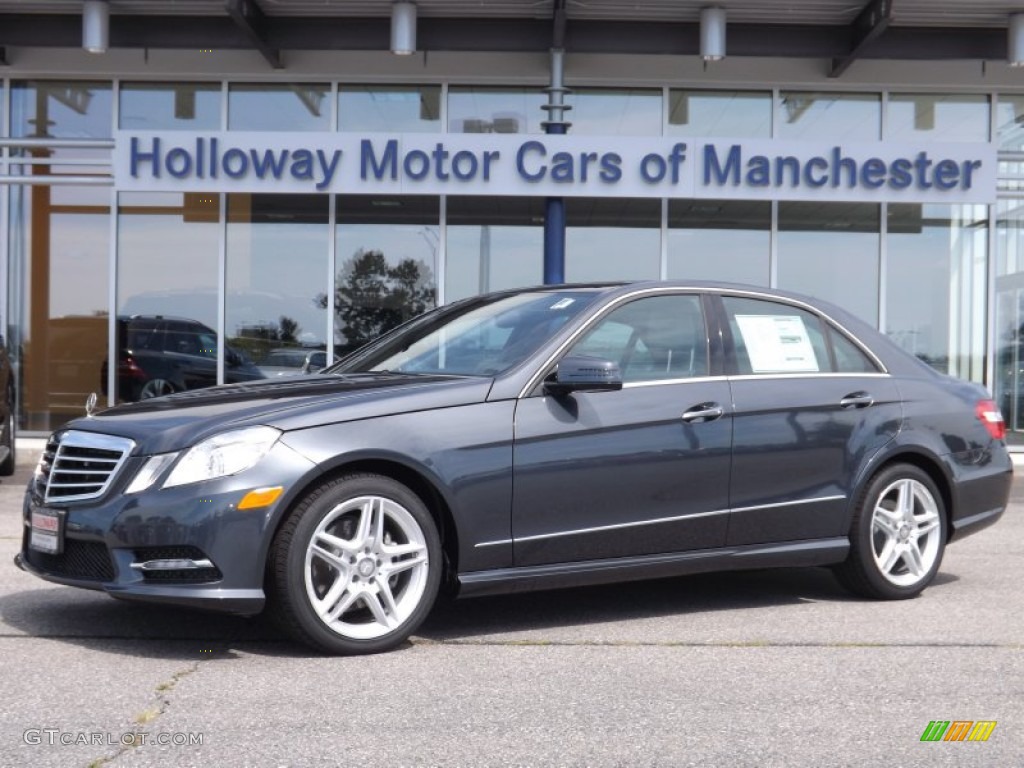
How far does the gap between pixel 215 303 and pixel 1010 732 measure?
41.5 ft

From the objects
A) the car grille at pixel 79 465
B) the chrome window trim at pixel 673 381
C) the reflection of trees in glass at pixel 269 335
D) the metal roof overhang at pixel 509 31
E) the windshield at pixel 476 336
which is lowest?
the car grille at pixel 79 465

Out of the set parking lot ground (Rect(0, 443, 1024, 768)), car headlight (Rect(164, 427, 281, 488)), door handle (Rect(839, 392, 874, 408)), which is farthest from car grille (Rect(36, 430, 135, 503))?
door handle (Rect(839, 392, 874, 408))

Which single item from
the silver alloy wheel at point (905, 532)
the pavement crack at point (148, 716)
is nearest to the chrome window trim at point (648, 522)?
the silver alloy wheel at point (905, 532)

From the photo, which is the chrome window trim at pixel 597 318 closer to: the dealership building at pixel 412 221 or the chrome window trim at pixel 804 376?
the chrome window trim at pixel 804 376

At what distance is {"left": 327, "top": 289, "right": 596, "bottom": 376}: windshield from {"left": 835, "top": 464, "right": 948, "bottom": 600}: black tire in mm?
1728

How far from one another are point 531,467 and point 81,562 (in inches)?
70.4

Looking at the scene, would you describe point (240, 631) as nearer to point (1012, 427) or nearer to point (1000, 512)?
point (1000, 512)

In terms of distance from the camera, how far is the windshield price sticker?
5.22m

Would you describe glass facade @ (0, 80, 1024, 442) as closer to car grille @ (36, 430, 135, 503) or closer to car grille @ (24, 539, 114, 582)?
car grille @ (36, 430, 135, 503)

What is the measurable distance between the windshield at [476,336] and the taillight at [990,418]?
90.9 inches

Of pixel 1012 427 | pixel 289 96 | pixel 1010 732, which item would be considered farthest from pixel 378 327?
pixel 1010 732

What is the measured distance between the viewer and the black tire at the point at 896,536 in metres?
6.45

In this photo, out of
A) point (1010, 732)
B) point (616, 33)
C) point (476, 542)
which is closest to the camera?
point (1010, 732)

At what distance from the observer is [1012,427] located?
632 inches
